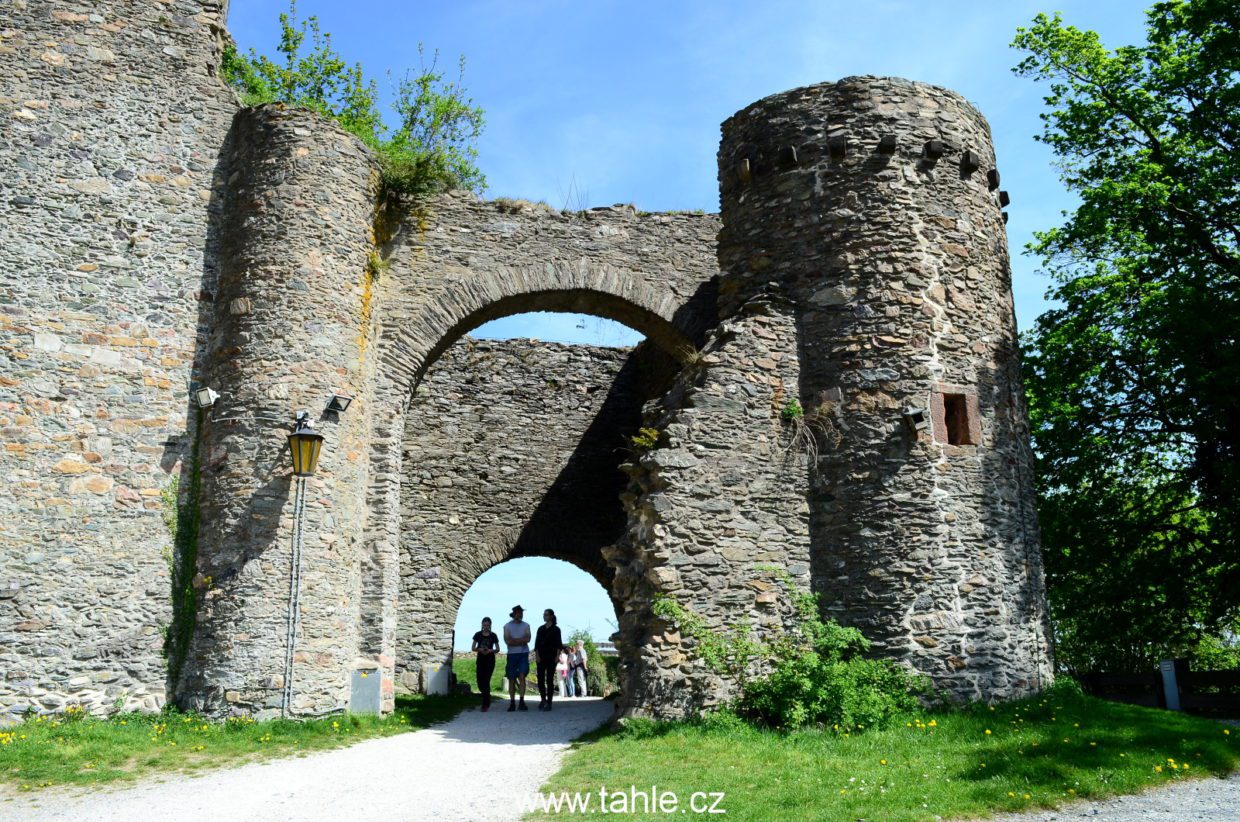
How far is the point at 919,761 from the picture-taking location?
7559mm

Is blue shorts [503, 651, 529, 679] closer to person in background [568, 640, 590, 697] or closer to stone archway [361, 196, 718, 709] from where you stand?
stone archway [361, 196, 718, 709]

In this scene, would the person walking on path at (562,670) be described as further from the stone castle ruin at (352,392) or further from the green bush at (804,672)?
the green bush at (804,672)

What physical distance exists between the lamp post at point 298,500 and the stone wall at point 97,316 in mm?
1352

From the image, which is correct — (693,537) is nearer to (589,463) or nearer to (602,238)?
(602,238)

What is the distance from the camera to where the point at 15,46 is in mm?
11672

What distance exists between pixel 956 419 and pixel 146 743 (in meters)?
7.95

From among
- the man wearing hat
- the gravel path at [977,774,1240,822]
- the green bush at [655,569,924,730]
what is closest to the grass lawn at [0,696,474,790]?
the man wearing hat

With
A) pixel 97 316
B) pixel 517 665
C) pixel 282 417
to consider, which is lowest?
pixel 517 665

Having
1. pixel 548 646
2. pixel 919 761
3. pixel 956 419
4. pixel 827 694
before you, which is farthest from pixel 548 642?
pixel 919 761

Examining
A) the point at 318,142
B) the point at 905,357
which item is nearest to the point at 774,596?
the point at 905,357

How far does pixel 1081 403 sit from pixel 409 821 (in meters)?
11.9

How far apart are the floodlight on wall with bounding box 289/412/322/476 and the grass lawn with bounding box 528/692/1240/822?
3.93 meters

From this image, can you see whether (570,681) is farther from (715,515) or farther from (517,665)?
(715,515)

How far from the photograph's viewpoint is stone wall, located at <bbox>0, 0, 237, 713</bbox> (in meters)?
10.4
